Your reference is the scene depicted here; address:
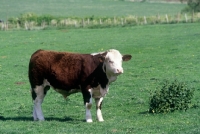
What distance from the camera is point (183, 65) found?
2709 cm

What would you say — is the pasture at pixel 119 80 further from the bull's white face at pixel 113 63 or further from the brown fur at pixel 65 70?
the bull's white face at pixel 113 63

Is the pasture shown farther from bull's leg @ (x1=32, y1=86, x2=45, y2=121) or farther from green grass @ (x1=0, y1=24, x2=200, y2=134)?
bull's leg @ (x1=32, y1=86, x2=45, y2=121)

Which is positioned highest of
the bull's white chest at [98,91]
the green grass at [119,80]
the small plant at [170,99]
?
the bull's white chest at [98,91]

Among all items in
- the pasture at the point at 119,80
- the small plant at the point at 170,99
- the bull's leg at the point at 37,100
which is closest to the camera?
the pasture at the point at 119,80

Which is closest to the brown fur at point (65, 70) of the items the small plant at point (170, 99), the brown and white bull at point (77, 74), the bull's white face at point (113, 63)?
the brown and white bull at point (77, 74)

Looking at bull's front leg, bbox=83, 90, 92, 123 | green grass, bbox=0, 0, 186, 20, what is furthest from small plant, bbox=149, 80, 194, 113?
green grass, bbox=0, 0, 186, 20

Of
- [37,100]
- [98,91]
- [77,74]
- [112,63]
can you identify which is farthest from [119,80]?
[112,63]

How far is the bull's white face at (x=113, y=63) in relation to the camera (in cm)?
1436

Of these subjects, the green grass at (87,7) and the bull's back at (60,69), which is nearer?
the bull's back at (60,69)

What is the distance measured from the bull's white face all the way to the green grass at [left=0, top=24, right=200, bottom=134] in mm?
1310

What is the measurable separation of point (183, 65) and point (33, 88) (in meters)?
13.0

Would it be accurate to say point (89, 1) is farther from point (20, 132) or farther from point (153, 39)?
point (20, 132)

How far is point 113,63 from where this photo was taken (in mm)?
14438

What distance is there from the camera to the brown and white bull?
14.7 metres
